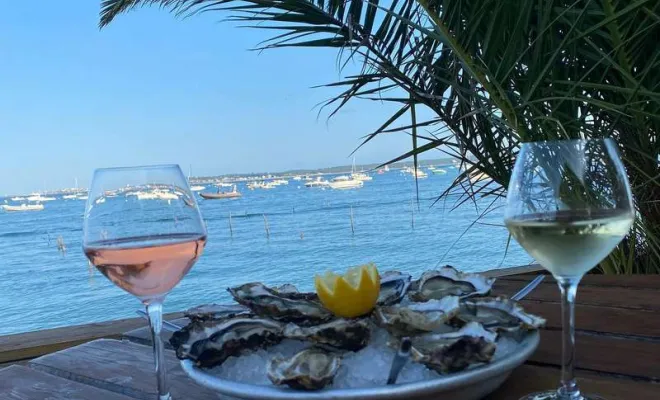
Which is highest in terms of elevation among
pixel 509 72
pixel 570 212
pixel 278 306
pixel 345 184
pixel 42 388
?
pixel 509 72

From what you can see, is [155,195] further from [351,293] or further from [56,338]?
[56,338]

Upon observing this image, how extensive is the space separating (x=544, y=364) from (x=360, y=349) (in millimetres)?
221

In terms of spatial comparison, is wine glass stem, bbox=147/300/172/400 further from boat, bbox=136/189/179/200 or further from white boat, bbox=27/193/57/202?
white boat, bbox=27/193/57/202

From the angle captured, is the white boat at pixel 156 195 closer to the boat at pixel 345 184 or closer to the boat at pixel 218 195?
the boat at pixel 218 195

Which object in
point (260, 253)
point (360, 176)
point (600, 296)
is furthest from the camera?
point (360, 176)

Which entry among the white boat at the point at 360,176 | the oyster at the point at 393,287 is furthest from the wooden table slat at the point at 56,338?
the white boat at the point at 360,176

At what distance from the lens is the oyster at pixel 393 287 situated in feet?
2.29

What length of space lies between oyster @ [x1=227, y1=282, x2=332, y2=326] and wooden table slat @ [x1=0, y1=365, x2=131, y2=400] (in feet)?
0.52

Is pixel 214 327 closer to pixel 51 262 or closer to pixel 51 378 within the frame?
pixel 51 378

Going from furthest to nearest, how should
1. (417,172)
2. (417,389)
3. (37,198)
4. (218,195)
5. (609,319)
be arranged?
(37,198), (218,195), (417,172), (609,319), (417,389)

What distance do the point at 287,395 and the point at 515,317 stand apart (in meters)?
0.25

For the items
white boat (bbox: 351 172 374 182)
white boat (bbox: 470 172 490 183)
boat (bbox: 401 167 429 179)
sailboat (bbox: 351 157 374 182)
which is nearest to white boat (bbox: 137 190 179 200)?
boat (bbox: 401 167 429 179)

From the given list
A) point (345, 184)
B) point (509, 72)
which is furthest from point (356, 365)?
point (345, 184)

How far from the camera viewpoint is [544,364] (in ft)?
2.06
